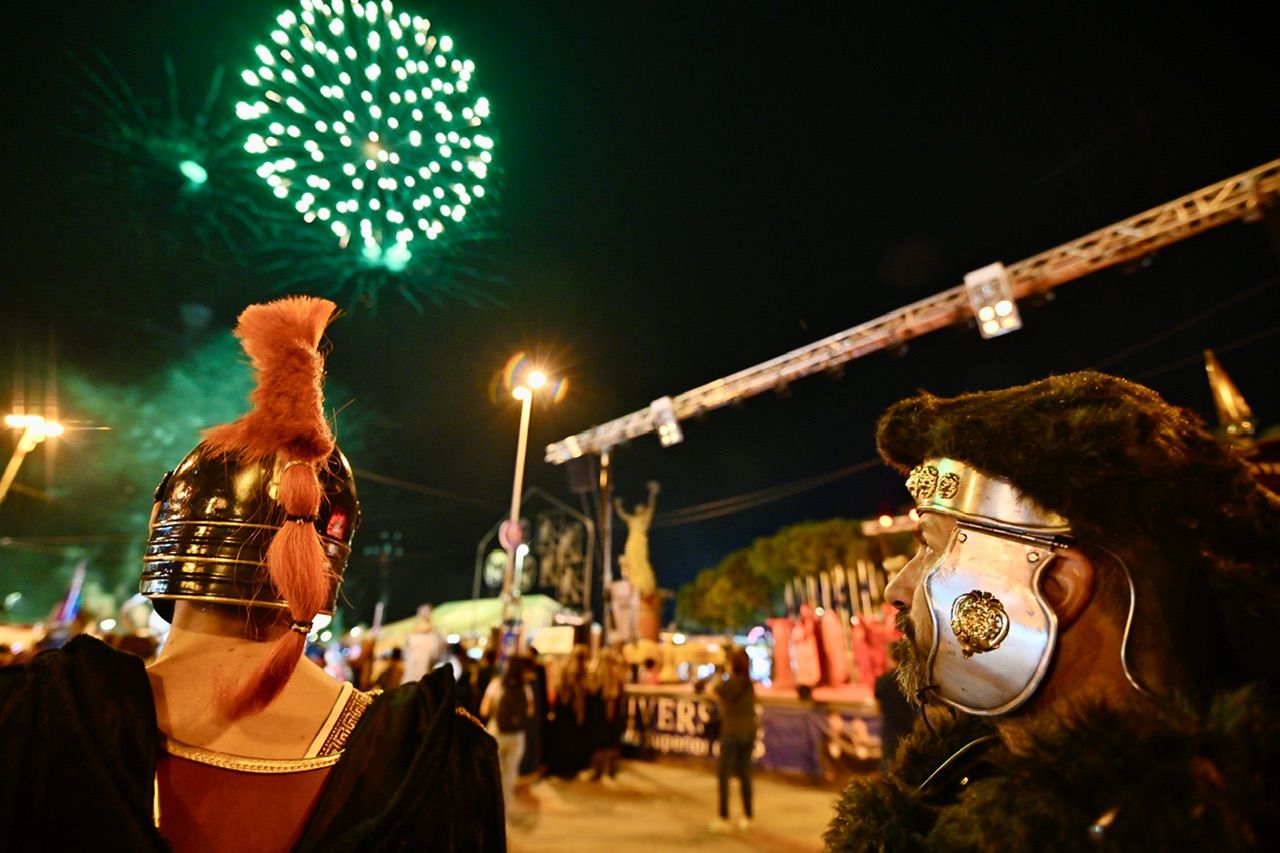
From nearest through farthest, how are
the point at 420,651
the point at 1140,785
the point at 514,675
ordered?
the point at 1140,785
the point at 514,675
the point at 420,651

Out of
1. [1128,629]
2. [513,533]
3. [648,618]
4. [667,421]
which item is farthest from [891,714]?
[648,618]

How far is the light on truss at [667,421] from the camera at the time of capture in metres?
16.3

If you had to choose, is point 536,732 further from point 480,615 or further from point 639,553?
point 480,615

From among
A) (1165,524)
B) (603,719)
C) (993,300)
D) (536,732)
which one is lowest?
(536,732)

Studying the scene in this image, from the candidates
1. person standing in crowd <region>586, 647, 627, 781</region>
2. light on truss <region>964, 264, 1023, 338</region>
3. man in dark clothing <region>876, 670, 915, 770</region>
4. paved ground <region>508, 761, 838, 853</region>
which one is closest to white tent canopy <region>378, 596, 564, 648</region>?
person standing in crowd <region>586, 647, 627, 781</region>

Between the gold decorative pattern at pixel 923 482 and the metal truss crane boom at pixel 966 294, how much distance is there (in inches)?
432

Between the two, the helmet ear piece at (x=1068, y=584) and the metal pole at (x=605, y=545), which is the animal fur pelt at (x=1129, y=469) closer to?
the helmet ear piece at (x=1068, y=584)

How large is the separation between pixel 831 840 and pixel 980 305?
37.1ft

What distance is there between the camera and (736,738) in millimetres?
7027

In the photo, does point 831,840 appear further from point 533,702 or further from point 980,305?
point 980,305

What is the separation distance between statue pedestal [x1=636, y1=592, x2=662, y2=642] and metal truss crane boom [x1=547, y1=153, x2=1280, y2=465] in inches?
179

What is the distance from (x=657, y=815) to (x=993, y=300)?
9801mm

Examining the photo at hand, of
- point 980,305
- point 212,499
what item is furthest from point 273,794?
point 980,305

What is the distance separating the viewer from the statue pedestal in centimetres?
1766
